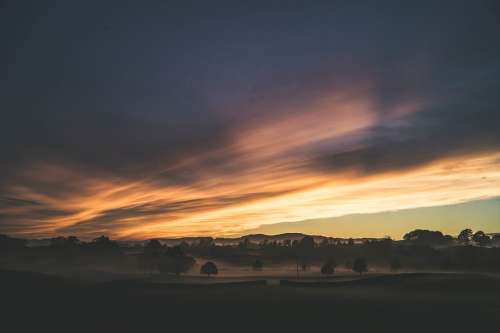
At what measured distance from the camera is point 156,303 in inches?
2002

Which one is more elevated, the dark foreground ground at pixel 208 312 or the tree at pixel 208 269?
the tree at pixel 208 269

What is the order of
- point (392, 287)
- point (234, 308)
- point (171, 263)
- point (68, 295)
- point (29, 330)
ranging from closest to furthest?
point (29, 330) < point (234, 308) < point (68, 295) < point (392, 287) < point (171, 263)

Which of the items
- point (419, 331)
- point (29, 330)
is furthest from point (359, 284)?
point (29, 330)

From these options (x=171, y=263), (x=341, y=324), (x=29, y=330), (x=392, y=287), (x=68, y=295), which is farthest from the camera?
(x=171, y=263)

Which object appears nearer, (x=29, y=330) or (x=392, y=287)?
(x=29, y=330)

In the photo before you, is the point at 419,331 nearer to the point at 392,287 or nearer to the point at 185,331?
the point at 185,331

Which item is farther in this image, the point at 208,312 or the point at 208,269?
the point at 208,269

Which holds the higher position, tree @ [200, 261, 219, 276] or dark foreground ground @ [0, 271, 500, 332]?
tree @ [200, 261, 219, 276]

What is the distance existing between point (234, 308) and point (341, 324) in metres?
13.9

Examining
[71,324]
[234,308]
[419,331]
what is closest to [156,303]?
[234,308]

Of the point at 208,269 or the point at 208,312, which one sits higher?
the point at 208,269

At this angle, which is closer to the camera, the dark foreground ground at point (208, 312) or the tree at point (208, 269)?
the dark foreground ground at point (208, 312)

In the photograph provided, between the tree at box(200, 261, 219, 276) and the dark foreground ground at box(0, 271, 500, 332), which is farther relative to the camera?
the tree at box(200, 261, 219, 276)

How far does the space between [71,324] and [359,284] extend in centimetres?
7145
